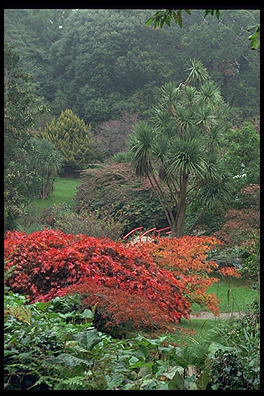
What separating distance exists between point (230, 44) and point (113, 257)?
80.5ft

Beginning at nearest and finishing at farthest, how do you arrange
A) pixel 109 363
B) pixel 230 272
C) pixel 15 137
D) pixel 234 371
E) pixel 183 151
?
1. pixel 234 371
2. pixel 109 363
3. pixel 230 272
4. pixel 183 151
5. pixel 15 137

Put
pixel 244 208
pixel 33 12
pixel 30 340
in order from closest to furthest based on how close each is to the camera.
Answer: pixel 30 340
pixel 244 208
pixel 33 12

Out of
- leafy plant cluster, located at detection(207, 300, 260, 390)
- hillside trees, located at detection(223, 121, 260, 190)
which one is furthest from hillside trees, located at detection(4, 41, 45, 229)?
leafy plant cluster, located at detection(207, 300, 260, 390)

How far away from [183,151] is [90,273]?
647 centimetres

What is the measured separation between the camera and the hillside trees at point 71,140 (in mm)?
24062

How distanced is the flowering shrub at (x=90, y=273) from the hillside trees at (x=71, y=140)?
17.7 metres

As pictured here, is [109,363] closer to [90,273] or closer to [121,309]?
[121,309]

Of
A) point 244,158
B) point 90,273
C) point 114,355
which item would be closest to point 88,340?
point 114,355

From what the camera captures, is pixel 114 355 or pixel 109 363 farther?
pixel 114 355

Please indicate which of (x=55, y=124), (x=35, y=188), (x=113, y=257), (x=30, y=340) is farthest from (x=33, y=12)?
(x=30, y=340)

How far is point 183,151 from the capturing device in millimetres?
11922

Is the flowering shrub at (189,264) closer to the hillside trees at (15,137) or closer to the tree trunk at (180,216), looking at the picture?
the tree trunk at (180,216)
